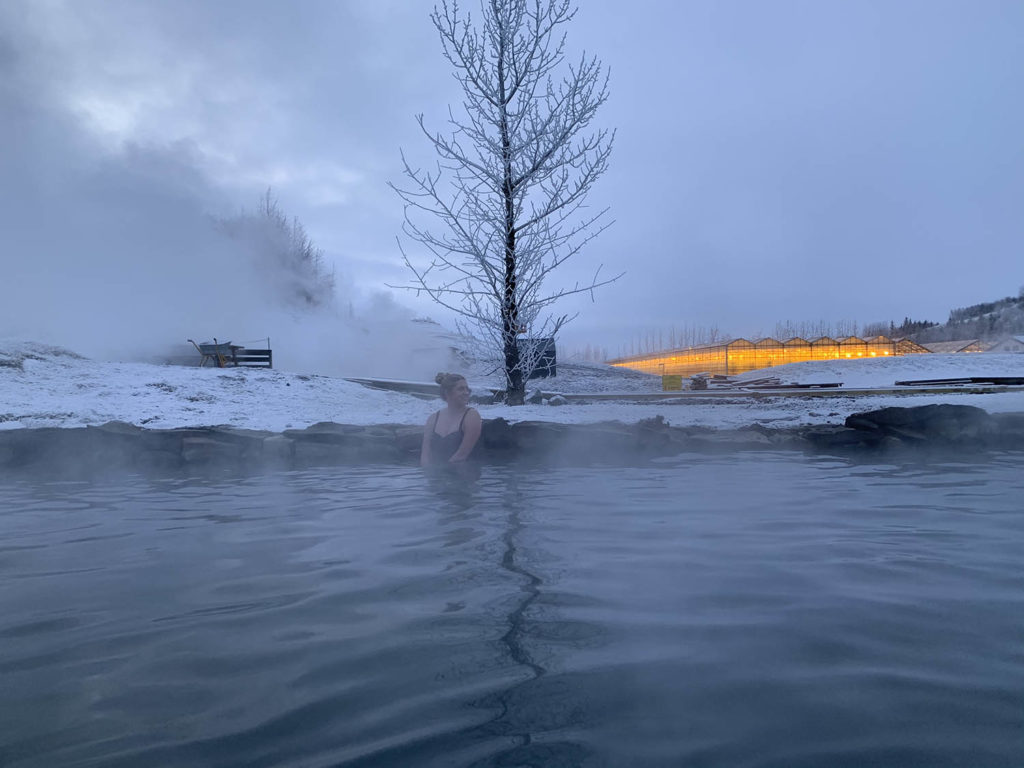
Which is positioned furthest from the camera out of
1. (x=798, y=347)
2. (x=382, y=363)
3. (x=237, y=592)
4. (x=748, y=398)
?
(x=798, y=347)

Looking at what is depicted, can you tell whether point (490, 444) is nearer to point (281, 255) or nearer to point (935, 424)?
point (935, 424)

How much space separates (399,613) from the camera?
6.97ft

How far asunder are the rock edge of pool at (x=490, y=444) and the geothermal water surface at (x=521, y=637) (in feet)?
8.66

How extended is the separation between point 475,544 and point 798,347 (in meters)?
29.8

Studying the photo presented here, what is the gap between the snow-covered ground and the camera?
8273 mm

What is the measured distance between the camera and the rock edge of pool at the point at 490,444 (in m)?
6.37

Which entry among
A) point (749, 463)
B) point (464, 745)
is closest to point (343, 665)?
point (464, 745)

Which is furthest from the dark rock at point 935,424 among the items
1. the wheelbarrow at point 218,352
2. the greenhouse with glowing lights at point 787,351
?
the greenhouse with glowing lights at point 787,351

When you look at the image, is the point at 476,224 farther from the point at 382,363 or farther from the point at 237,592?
the point at 382,363

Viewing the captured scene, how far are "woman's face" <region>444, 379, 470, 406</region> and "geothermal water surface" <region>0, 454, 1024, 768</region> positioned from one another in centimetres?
207

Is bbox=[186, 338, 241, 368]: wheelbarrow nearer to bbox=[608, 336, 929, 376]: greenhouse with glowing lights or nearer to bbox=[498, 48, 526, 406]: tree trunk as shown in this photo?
bbox=[498, 48, 526, 406]: tree trunk

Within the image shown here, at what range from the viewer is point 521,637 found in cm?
188

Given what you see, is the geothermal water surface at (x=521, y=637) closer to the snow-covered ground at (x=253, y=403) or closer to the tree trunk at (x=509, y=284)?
the snow-covered ground at (x=253, y=403)

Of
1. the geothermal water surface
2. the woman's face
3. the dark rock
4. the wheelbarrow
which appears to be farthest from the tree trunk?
the wheelbarrow
